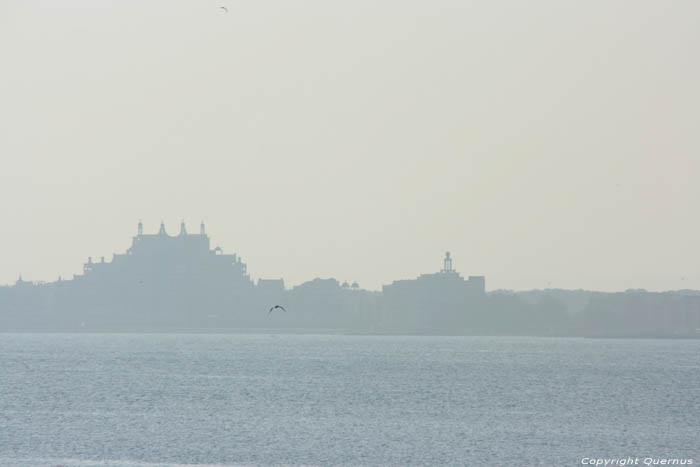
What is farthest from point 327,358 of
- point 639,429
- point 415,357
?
point 639,429

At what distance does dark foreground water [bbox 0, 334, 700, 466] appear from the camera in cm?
6200

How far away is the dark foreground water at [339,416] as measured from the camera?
62000 millimetres

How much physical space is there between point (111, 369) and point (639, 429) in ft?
221

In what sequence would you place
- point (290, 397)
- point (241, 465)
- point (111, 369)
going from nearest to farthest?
point (241, 465), point (290, 397), point (111, 369)

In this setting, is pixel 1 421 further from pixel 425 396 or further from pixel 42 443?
pixel 425 396

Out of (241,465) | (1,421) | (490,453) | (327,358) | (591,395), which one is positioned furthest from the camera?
(327,358)

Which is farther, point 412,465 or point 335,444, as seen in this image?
point 335,444

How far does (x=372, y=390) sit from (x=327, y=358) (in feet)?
214

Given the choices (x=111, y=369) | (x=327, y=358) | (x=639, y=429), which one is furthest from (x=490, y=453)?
(x=327, y=358)

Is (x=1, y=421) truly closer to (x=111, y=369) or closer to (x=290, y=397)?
(x=290, y=397)

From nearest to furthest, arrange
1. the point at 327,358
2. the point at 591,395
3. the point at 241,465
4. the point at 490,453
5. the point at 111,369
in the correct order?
the point at 241,465, the point at 490,453, the point at 591,395, the point at 111,369, the point at 327,358

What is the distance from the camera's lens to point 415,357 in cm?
17038

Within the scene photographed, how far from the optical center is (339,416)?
77.9 m

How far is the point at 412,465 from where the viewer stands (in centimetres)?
5934
